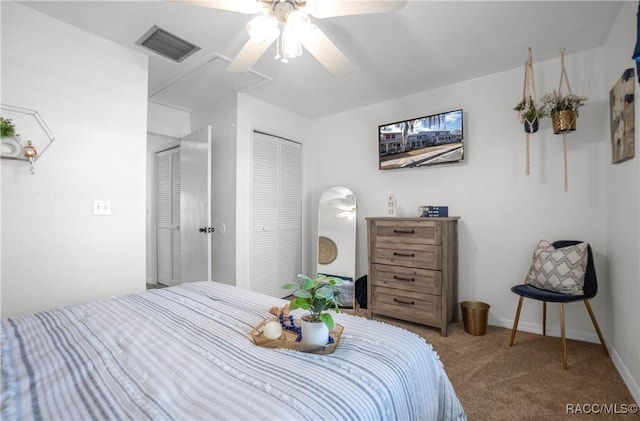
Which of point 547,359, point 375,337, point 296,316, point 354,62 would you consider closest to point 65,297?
point 296,316

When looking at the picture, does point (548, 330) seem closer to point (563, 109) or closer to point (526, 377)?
point (526, 377)

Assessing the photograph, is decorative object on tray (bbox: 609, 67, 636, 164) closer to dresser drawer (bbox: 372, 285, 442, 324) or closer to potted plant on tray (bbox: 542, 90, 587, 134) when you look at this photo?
potted plant on tray (bbox: 542, 90, 587, 134)

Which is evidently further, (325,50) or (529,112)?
(529,112)

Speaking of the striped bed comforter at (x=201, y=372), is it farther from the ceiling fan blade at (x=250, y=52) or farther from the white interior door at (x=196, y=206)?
the white interior door at (x=196, y=206)

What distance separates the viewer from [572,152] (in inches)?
94.7

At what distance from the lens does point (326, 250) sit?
12.0ft

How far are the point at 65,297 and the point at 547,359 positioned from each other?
3.51 meters

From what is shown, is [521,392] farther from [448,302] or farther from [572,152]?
[572,152]

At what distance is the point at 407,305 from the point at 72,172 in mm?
2959

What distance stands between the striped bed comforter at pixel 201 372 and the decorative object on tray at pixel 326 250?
2293mm

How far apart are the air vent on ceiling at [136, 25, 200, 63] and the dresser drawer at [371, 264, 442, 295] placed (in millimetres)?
2612

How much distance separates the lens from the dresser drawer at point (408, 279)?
2568 mm
